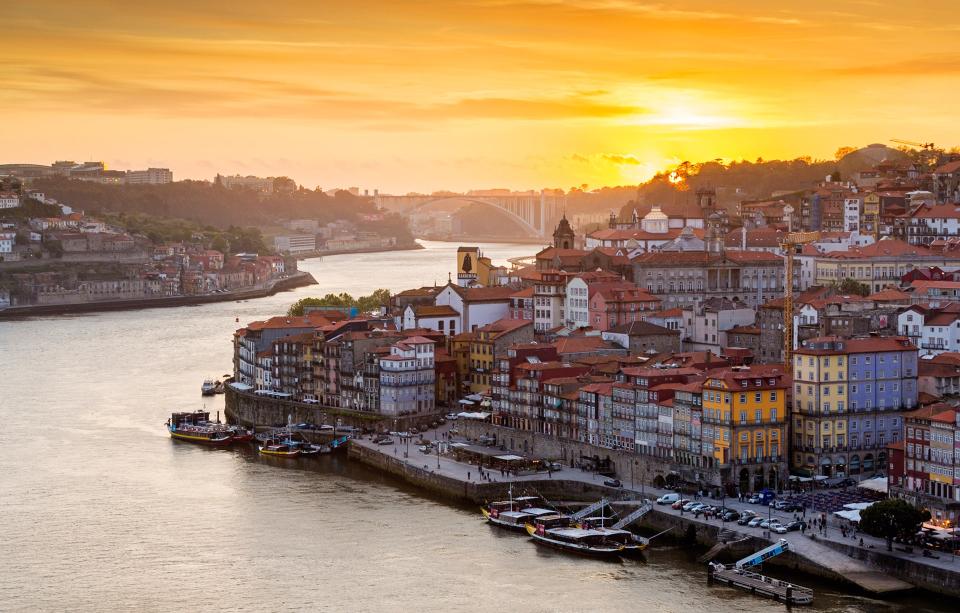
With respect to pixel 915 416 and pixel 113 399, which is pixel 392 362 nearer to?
pixel 113 399

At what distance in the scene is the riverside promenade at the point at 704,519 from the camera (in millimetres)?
24203

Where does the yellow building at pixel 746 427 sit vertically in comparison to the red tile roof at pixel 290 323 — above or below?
below

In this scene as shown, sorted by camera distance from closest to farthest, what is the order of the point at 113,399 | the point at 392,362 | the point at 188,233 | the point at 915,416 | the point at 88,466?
the point at 915,416 < the point at 88,466 < the point at 392,362 < the point at 113,399 < the point at 188,233

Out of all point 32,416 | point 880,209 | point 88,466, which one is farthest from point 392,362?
point 880,209

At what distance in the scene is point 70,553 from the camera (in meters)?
27.4

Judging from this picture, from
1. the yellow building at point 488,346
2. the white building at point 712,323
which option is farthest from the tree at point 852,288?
the yellow building at point 488,346

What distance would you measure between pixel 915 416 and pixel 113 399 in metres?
23.9

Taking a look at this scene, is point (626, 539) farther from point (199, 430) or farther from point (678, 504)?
point (199, 430)

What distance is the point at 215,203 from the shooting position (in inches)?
6048

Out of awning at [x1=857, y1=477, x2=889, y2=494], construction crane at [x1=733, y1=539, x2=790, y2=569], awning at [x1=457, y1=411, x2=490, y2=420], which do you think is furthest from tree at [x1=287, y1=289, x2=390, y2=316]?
construction crane at [x1=733, y1=539, x2=790, y2=569]

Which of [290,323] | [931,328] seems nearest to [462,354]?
[290,323]

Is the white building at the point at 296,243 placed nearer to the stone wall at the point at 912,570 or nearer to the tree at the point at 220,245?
the tree at the point at 220,245

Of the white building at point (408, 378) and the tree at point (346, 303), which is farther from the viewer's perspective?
the tree at point (346, 303)

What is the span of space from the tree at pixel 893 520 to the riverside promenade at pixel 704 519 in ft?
0.85
